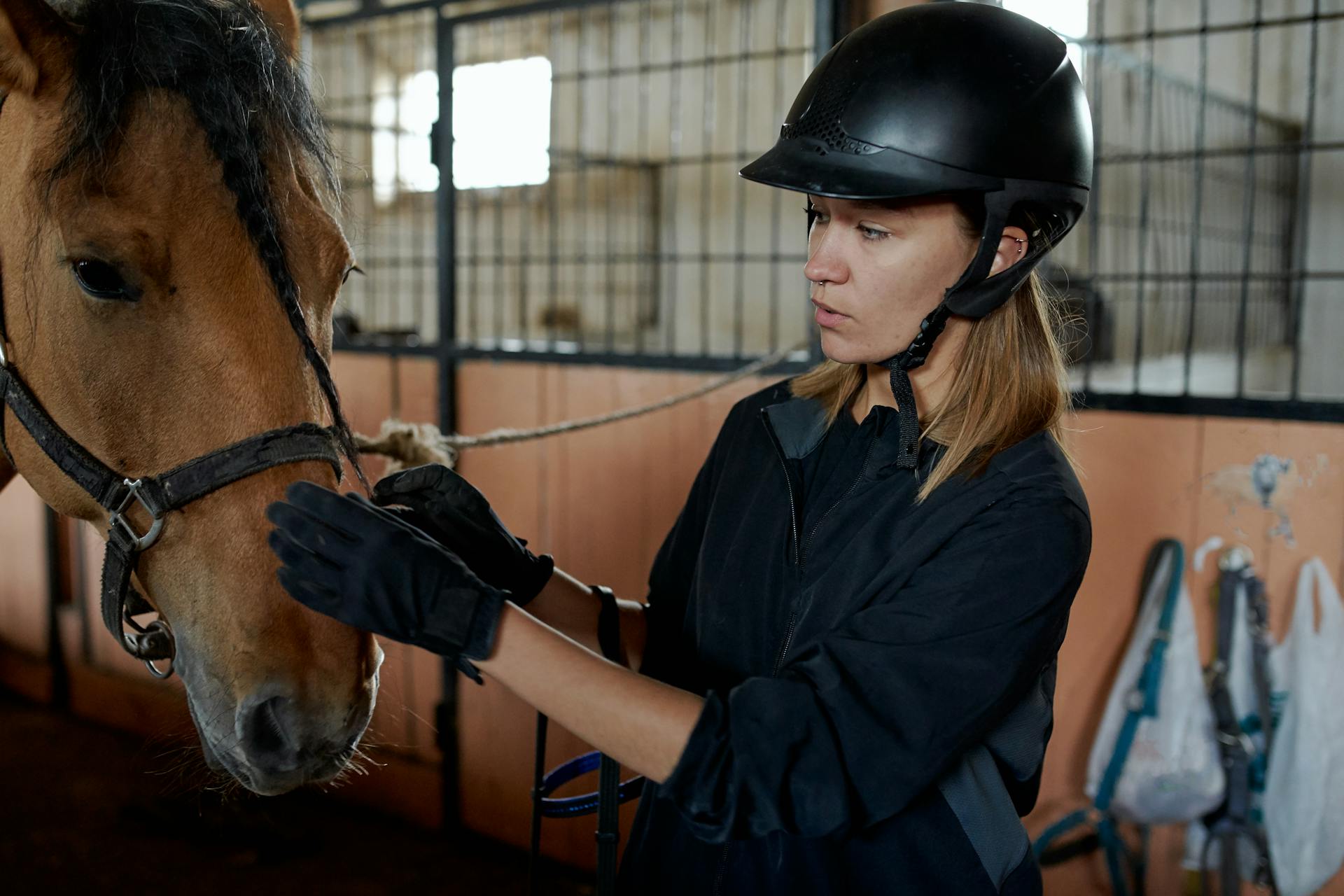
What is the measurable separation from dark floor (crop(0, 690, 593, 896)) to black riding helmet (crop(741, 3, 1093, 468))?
2287 millimetres

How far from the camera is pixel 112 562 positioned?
1.00m

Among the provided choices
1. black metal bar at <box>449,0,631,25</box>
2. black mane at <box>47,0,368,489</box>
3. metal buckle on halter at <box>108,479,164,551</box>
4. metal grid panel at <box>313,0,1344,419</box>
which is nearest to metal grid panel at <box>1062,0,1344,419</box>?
metal grid panel at <box>313,0,1344,419</box>

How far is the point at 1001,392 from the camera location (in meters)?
1.00

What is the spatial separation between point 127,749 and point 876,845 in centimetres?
344

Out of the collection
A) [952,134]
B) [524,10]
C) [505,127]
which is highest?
[505,127]

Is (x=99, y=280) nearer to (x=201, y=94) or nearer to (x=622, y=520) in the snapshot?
(x=201, y=94)

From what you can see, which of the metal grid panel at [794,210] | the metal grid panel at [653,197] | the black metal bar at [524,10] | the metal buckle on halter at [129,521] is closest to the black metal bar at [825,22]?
the metal grid panel at [794,210]

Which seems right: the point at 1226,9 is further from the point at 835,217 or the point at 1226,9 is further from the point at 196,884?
the point at 196,884

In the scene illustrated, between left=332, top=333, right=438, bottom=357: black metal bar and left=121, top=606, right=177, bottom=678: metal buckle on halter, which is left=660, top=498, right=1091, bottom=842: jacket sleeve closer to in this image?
left=121, top=606, right=177, bottom=678: metal buckle on halter

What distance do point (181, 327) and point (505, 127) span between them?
6457 millimetres

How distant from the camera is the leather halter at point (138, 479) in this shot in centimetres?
94

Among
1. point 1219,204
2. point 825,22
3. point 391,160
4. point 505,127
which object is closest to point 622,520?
point 825,22

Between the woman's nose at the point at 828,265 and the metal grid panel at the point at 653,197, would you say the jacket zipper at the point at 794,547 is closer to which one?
the woman's nose at the point at 828,265

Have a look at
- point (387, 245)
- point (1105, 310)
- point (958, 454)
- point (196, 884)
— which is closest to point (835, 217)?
point (958, 454)
